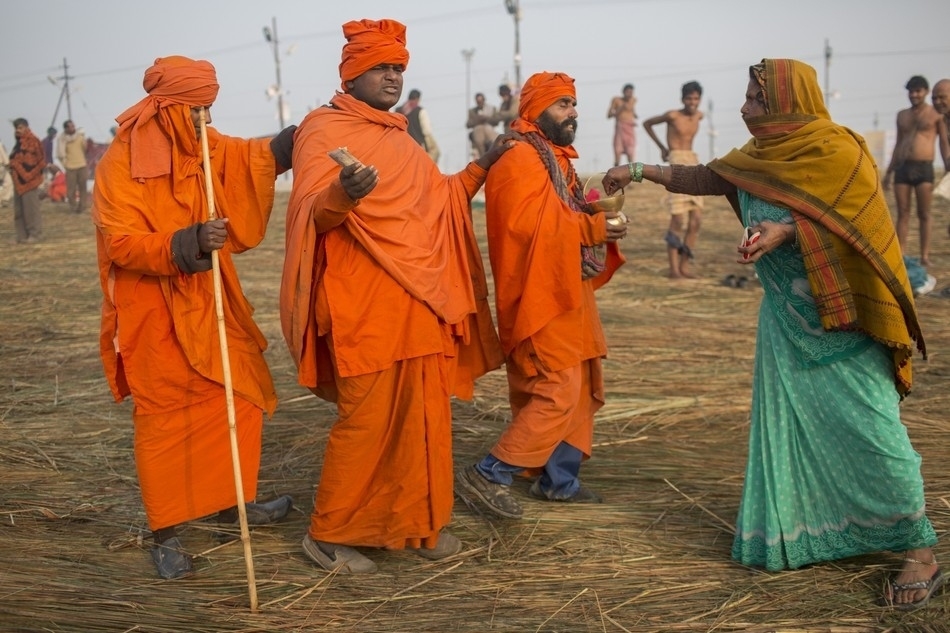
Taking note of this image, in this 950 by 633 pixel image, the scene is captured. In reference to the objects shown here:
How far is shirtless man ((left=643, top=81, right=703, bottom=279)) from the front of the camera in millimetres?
10789

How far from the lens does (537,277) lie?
4.27 metres

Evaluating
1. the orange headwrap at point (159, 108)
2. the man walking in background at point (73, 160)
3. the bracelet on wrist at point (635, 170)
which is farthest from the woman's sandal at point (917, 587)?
the man walking in background at point (73, 160)

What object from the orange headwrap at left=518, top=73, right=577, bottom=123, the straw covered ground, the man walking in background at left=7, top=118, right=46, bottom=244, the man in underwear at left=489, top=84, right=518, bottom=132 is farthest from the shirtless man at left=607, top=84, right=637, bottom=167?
the orange headwrap at left=518, top=73, right=577, bottom=123

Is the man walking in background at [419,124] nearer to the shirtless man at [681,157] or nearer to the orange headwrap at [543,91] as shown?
the shirtless man at [681,157]

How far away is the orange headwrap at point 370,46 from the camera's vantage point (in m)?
3.96

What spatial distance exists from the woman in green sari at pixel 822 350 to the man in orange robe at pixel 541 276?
2.38 feet

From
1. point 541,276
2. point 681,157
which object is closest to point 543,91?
point 541,276

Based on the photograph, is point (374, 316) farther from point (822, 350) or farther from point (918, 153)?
point (918, 153)

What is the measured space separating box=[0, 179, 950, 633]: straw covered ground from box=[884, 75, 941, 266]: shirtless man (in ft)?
12.6

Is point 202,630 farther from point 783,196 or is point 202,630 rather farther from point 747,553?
point 783,196

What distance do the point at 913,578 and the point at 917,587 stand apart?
34mm

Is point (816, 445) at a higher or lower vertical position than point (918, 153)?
lower

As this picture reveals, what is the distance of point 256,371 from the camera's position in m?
4.20

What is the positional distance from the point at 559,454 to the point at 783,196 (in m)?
1.60
